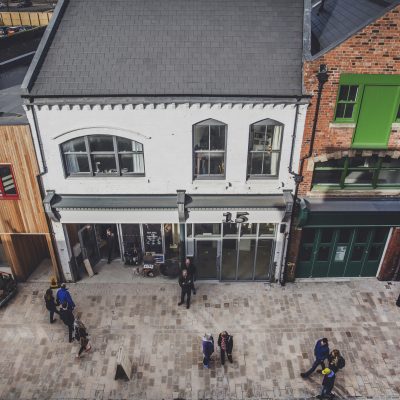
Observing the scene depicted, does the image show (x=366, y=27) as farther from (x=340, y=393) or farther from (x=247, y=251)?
(x=340, y=393)

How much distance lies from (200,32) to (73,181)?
645 cm

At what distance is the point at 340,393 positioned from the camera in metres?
10.6

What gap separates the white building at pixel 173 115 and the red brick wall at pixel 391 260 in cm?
403

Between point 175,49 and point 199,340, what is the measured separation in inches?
369

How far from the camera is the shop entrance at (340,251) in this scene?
44.7ft

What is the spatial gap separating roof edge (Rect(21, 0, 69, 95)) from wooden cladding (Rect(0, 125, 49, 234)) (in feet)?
4.24

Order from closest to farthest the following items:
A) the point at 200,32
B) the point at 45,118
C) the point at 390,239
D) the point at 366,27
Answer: the point at 366,27
the point at 45,118
the point at 200,32
the point at 390,239

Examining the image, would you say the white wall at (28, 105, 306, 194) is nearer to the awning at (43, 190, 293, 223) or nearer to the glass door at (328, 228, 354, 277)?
the awning at (43, 190, 293, 223)

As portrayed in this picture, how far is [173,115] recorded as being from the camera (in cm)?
1127

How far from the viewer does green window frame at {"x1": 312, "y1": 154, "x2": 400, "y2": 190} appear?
1252cm

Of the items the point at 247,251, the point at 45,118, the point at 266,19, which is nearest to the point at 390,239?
the point at 247,251

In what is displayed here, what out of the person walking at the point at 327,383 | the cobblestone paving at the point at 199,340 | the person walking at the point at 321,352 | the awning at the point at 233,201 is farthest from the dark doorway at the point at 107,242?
the person walking at the point at 327,383

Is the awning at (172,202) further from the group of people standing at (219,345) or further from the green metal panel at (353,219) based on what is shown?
the group of people standing at (219,345)

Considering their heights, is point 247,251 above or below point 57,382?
above
